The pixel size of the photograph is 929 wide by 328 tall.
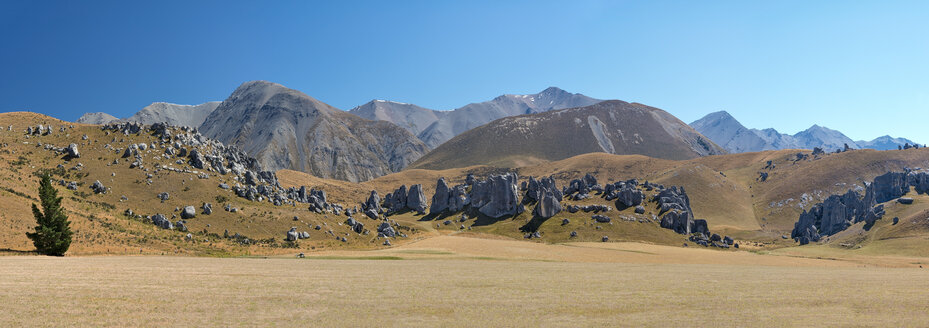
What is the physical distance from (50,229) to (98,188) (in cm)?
3581

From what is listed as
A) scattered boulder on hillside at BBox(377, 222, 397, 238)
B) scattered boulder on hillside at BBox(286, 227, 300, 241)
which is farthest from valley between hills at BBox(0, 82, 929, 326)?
scattered boulder on hillside at BBox(377, 222, 397, 238)

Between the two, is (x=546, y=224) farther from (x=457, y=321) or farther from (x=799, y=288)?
Result: (x=457, y=321)

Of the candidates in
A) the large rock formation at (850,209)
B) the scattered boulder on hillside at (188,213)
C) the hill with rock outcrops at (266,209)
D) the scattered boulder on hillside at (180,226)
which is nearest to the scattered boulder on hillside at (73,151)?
the hill with rock outcrops at (266,209)

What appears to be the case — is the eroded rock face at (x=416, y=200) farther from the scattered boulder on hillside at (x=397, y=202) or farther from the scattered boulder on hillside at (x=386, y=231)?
the scattered boulder on hillside at (x=386, y=231)

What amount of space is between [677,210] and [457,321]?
124 m

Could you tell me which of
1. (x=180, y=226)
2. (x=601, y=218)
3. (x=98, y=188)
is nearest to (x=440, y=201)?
(x=601, y=218)

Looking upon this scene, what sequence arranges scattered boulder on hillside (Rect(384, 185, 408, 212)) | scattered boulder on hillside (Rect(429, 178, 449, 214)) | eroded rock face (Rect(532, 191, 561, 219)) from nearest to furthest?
eroded rock face (Rect(532, 191, 561, 219))
scattered boulder on hillside (Rect(429, 178, 449, 214))
scattered boulder on hillside (Rect(384, 185, 408, 212))

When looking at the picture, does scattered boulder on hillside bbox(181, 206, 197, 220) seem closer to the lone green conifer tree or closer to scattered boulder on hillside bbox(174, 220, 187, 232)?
scattered boulder on hillside bbox(174, 220, 187, 232)

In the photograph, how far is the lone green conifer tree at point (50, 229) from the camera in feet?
204

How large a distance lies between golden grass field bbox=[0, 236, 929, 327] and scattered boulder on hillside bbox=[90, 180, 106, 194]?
4667 centimetres

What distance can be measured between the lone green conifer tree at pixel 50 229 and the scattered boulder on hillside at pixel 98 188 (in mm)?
31516

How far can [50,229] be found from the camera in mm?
62469

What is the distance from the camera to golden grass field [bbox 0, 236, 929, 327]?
2773 cm

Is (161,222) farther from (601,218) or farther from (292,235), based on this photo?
(601,218)
